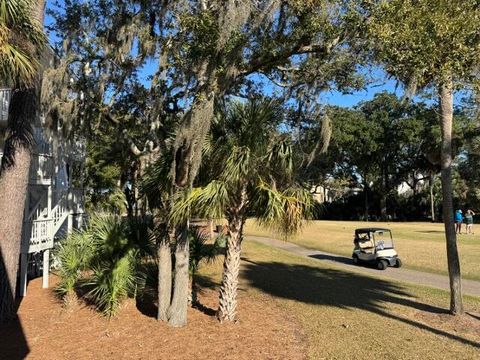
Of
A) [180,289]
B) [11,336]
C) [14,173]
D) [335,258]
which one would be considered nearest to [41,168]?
[14,173]

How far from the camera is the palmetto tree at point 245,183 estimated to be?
8.43m

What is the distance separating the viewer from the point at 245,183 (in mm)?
8758

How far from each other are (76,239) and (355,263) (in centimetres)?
1293

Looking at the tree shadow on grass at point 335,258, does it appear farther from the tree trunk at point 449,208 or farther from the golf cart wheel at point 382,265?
the tree trunk at point 449,208

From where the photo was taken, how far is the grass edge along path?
8109 millimetres

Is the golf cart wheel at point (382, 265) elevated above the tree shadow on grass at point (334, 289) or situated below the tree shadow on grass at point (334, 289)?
above

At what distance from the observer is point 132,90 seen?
48.3 ft

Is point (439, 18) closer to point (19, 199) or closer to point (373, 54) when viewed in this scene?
point (373, 54)

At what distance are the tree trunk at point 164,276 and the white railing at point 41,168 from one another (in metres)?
5.78

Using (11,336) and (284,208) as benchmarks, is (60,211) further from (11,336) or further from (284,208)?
(284,208)

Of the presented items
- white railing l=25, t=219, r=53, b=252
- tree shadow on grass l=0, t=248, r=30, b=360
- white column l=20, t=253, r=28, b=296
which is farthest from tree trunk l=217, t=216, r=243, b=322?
white railing l=25, t=219, r=53, b=252

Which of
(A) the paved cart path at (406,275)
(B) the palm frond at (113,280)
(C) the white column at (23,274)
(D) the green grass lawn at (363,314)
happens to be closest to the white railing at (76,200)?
(C) the white column at (23,274)

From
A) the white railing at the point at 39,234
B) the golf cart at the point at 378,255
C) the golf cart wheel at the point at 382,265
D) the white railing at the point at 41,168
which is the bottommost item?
the golf cart wheel at the point at 382,265

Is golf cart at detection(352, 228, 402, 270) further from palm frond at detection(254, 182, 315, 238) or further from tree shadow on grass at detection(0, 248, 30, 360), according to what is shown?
tree shadow on grass at detection(0, 248, 30, 360)
